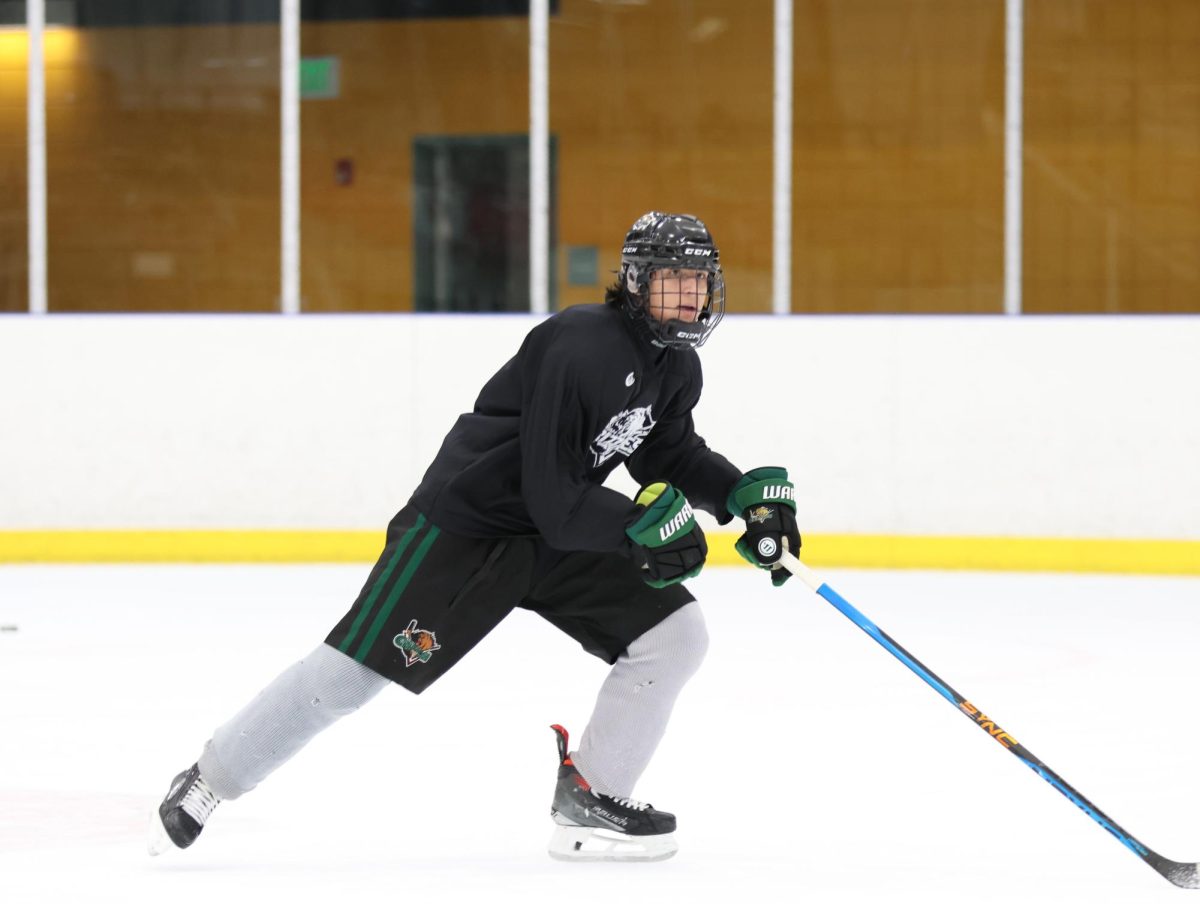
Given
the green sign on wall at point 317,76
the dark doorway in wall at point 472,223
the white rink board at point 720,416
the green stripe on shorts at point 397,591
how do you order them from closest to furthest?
the green stripe on shorts at point 397,591
the white rink board at point 720,416
the dark doorway in wall at point 472,223
the green sign on wall at point 317,76

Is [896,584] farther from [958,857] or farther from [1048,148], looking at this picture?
[958,857]

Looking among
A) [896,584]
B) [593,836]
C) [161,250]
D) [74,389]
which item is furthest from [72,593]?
[593,836]

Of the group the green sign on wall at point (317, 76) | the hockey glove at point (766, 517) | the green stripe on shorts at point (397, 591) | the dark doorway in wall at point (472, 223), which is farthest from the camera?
the green sign on wall at point (317, 76)

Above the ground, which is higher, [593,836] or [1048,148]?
[1048,148]

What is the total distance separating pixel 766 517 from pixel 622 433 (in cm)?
25

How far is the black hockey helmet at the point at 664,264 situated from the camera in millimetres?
2656

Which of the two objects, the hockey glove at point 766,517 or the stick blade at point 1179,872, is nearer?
the stick blade at point 1179,872

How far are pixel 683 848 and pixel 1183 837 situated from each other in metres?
0.77

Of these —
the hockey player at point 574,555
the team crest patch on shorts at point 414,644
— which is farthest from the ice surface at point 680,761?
the team crest patch on shorts at point 414,644

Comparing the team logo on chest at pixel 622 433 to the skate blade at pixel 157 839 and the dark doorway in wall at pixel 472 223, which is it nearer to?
the skate blade at pixel 157 839

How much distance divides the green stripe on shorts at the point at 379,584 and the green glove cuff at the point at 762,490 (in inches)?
19.1

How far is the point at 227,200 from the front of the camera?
7.38 metres

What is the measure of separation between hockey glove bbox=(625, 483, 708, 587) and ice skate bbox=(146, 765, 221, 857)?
71 cm

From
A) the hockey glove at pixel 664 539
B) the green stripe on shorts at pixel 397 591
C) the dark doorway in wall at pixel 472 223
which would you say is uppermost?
the dark doorway in wall at pixel 472 223
